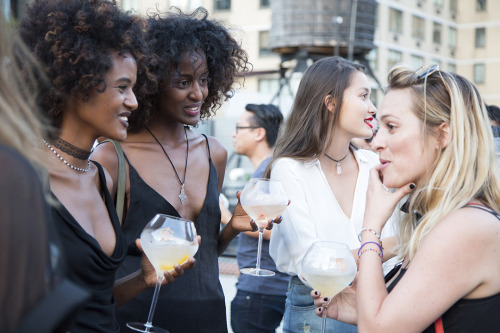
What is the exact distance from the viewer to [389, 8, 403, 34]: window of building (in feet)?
130

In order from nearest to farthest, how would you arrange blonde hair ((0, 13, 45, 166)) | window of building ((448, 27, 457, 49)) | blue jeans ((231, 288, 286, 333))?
1. blonde hair ((0, 13, 45, 166))
2. blue jeans ((231, 288, 286, 333))
3. window of building ((448, 27, 457, 49))

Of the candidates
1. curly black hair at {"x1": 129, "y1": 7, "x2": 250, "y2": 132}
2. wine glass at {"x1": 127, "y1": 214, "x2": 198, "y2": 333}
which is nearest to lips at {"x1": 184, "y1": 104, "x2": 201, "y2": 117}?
curly black hair at {"x1": 129, "y1": 7, "x2": 250, "y2": 132}

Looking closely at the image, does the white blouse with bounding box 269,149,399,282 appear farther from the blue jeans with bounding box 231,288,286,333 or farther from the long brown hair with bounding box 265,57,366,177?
the blue jeans with bounding box 231,288,286,333

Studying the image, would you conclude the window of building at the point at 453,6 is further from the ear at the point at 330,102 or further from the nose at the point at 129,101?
the nose at the point at 129,101

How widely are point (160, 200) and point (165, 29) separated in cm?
88

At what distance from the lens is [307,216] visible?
315 cm

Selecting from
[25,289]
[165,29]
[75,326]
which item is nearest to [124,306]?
[75,326]

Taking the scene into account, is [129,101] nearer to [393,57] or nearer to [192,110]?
[192,110]

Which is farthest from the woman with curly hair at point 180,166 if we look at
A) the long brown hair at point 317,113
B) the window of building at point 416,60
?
the window of building at point 416,60

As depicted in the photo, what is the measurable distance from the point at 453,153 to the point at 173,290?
1.32 metres

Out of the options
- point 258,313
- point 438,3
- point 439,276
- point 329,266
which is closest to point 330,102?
point 329,266

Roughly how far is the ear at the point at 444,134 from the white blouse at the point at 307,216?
892 mm

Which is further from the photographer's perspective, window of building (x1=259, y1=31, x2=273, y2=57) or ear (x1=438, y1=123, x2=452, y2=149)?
window of building (x1=259, y1=31, x2=273, y2=57)

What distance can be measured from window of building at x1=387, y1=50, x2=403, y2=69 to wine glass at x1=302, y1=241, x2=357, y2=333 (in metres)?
37.7
